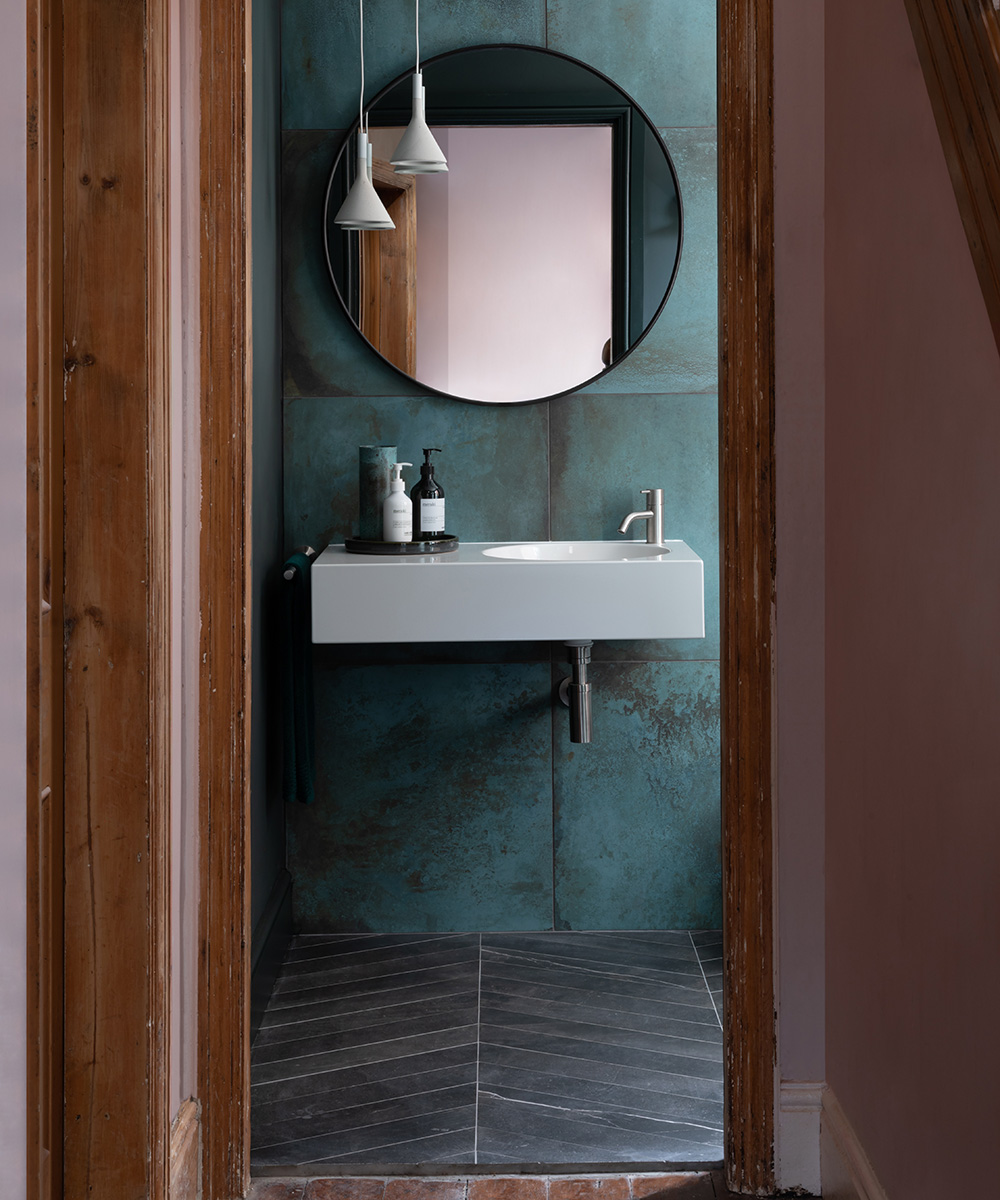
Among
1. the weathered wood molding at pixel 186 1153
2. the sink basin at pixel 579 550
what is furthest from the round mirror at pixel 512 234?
the weathered wood molding at pixel 186 1153

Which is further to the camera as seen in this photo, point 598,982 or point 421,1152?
point 598,982

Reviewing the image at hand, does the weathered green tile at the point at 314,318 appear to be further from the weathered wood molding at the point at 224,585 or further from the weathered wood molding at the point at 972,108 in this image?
the weathered wood molding at the point at 972,108

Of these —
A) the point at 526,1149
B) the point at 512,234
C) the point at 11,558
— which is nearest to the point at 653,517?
the point at 512,234

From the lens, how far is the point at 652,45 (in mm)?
2781

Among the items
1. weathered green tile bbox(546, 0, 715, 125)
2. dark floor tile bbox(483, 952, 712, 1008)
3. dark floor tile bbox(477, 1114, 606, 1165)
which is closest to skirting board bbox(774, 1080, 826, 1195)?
dark floor tile bbox(477, 1114, 606, 1165)

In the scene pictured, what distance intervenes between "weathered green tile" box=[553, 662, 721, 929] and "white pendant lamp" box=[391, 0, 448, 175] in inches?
53.9

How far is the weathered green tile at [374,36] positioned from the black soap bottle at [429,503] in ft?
3.13

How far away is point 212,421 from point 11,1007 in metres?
0.94

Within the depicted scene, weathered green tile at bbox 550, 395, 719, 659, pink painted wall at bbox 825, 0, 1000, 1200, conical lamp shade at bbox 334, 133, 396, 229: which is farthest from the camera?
weathered green tile at bbox 550, 395, 719, 659

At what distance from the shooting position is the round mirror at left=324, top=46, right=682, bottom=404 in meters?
2.79

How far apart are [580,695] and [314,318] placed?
3.81ft

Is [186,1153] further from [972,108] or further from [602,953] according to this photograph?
[972,108]

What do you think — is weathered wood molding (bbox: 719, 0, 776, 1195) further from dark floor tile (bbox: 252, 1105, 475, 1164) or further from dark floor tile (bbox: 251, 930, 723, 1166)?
dark floor tile (bbox: 252, 1105, 475, 1164)

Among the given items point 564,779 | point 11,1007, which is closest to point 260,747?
point 564,779
